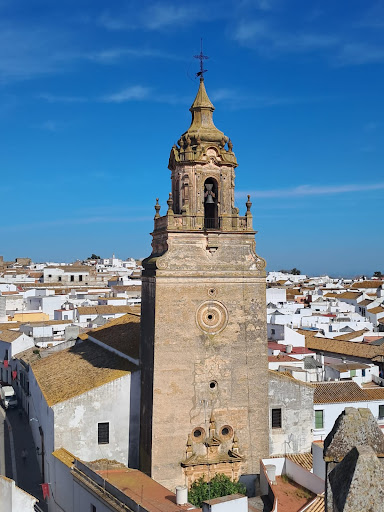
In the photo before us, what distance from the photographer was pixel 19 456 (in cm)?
2655

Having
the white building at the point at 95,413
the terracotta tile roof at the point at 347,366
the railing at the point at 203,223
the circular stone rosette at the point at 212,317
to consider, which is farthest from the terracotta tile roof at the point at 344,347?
the white building at the point at 95,413

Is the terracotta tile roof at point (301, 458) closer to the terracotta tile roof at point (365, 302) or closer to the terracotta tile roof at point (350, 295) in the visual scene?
the terracotta tile roof at point (365, 302)

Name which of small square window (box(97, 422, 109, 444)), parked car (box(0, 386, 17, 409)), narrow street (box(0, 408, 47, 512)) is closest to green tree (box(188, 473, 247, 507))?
small square window (box(97, 422, 109, 444))

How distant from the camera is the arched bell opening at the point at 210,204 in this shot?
22.1 metres

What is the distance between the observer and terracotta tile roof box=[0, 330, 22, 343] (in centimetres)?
3906

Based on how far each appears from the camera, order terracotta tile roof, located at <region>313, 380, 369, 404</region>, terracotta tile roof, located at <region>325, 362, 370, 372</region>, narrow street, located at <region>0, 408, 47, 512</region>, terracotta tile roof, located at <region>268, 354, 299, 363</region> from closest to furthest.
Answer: narrow street, located at <region>0, 408, 47, 512</region> < terracotta tile roof, located at <region>313, 380, 369, 404</region> < terracotta tile roof, located at <region>268, 354, 299, 363</region> < terracotta tile roof, located at <region>325, 362, 370, 372</region>

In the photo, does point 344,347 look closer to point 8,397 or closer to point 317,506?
point 8,397

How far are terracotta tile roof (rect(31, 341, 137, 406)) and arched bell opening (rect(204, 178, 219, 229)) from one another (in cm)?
597

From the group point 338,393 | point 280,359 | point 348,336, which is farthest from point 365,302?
point 338,393

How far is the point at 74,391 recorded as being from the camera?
69.5 feet

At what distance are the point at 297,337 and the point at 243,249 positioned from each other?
1999 centimetres

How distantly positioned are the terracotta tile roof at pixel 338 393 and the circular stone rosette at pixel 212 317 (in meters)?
7.12

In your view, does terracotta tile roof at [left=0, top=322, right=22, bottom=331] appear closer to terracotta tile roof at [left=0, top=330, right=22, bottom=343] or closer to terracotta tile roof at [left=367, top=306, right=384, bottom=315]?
terracotta tile roof at [left=0, top=330, right=22, bottom=343]

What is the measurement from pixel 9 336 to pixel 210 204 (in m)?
22.9
